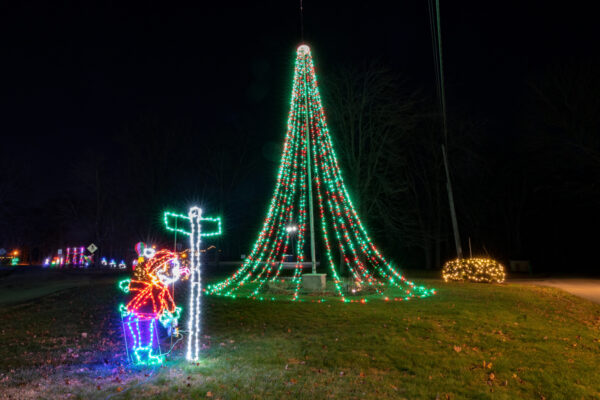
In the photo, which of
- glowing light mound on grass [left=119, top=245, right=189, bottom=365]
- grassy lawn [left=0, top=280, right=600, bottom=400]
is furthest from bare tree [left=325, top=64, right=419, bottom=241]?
glowing light mound on grass [left=119, top=245, right=189, bottom=365]

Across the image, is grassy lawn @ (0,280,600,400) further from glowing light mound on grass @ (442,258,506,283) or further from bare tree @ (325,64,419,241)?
bare tree @ (325,64,419,241)

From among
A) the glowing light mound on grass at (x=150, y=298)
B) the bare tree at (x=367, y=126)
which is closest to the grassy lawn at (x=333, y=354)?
the glowing light mound on grass at (x=150, y=298)

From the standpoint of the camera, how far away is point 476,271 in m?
14.9

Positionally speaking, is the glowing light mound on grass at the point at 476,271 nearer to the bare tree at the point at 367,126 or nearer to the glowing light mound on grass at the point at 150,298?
the bare tree at the point at 367,126

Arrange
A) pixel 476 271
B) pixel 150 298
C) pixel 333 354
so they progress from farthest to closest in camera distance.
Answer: pixel 476 271
pixel 333 354
pixel 150 298

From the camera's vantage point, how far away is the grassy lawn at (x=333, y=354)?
13.6 feet

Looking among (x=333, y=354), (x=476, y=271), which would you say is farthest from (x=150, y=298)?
(x=476, y=271)

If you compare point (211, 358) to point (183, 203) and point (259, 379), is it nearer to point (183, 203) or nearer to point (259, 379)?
point (259, 379)

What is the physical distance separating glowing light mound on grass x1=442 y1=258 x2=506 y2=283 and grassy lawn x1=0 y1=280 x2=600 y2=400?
539 centimetres

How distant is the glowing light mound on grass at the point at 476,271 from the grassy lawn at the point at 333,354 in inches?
212

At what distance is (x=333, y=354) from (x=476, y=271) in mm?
11648

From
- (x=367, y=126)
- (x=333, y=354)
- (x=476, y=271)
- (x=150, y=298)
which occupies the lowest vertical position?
(x=333, y=354)

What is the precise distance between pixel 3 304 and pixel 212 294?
606 cm

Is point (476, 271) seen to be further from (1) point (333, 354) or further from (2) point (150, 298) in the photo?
(2) point (150, 298)
